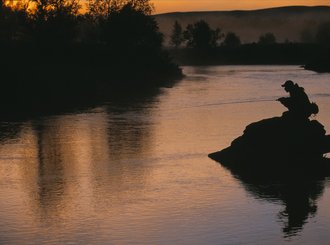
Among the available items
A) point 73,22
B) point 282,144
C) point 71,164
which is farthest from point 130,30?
point 282,144

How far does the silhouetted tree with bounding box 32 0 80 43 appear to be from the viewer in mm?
101250

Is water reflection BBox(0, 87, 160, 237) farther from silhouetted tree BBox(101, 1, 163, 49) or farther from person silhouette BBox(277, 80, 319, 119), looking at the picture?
silhouetted tree BBox(101, 1, 163, 49)

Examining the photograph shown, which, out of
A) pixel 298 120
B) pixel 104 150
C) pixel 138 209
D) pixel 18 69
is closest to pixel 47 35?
pixel 18 69

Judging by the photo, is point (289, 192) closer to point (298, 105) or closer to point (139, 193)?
point (139, 193)

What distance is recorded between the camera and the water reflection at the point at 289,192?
26781mm

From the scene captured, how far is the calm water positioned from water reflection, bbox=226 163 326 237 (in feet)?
0.14

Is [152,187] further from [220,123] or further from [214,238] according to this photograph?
[220,123]

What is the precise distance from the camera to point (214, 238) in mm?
24312

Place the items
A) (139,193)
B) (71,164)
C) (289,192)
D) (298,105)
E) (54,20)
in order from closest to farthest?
(139,193)
(289,192)
(298,105)
(71,164)
(54,20)

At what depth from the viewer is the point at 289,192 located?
31219 mm

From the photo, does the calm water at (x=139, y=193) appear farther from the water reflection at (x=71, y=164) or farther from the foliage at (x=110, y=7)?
the foliage at (x=110, y=7)

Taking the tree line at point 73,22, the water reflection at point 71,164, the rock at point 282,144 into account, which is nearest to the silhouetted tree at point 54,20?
the tree line at point 73,22

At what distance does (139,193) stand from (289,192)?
21.1 feet

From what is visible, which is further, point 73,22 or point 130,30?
point 130,30
